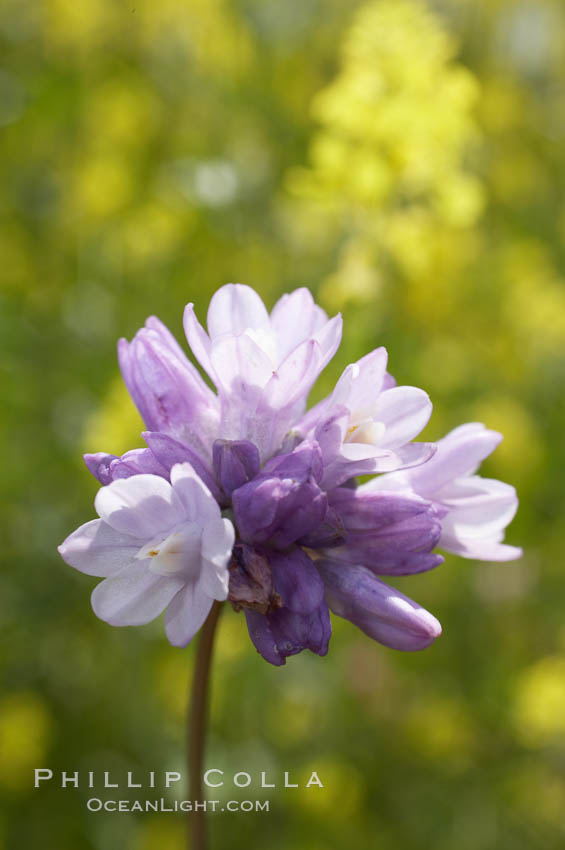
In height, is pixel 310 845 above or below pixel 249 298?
below

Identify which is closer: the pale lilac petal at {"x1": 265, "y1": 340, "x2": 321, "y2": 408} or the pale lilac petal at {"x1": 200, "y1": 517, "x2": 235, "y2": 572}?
the pale lilac petal at {"x1": 200, "y1": 517, "x2": 235, "y2": 572}

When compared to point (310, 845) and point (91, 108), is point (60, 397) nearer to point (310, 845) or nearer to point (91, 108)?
point (91, 108)

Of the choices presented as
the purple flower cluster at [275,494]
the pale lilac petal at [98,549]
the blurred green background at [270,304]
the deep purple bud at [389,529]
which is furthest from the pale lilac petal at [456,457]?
the blurred green background at [270,304]

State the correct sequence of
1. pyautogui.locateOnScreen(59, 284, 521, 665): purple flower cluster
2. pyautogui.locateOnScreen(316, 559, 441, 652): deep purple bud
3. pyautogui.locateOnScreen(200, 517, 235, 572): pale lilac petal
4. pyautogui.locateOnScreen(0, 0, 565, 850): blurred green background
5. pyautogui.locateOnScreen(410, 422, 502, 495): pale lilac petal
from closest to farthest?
pyautogui.locateOnScreen(200, 517, 235, 572): pale lilac petal → pyautogui.locateOnScreen(59, 284, 521, 665): purple flower cluster → pyautogui.locateOnScreen(316, 559, 441, 652): deep purple bud → pyautogui.locateOnScreen(410, 422, 502, 495): pale lilac petal → pyautogui.locateOnScreen(0, 0, 565, 850): blurred green background

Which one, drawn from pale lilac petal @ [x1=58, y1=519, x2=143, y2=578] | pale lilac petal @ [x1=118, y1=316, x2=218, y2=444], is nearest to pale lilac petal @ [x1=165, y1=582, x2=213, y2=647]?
pale lilac petal @ [x1=58, y1=519, x2=143, y2=578]

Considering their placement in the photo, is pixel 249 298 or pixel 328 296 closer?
pixel 249 298

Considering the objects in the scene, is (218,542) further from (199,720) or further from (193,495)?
(199,720)

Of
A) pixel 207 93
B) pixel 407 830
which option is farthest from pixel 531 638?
pixel 207 93

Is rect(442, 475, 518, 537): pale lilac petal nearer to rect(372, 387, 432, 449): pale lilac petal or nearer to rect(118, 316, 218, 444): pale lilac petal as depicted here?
rect(372, 387, 432, 449): pale lilac petal

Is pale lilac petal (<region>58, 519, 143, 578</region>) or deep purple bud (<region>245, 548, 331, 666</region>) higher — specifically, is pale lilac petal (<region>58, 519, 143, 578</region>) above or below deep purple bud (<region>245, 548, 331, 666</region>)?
above
